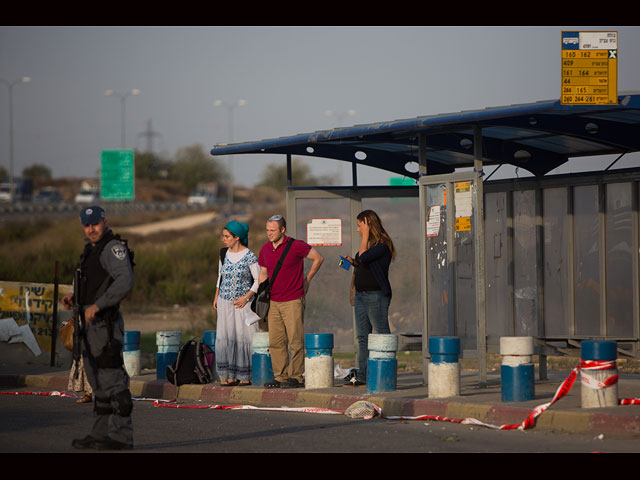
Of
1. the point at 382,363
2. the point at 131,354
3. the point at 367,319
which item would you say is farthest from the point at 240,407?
the point at 131,354

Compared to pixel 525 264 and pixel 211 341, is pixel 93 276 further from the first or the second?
pixel 525 264

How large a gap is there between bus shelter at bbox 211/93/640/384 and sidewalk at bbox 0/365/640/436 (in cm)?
64

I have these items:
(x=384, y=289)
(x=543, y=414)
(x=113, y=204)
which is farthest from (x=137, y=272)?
(x=113, y=204)

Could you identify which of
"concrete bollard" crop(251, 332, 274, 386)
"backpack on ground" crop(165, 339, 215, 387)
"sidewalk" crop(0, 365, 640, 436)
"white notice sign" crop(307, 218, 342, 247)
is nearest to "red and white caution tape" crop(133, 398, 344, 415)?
"sidewalk" crop(0, 365, 640, 436)

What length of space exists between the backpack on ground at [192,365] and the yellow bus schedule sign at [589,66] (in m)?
5.37

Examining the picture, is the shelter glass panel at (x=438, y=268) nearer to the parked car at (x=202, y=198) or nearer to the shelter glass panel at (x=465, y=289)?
the shelter glass panel at (x=465, y=289)

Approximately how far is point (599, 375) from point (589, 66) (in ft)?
10.8

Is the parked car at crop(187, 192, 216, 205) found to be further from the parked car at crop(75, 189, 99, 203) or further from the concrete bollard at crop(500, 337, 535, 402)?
the concrete bollard at crop(500, 337, 535, 402)

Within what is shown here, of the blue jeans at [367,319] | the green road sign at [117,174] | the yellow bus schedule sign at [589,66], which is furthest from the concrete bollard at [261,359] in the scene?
the green road sign at [117,174]

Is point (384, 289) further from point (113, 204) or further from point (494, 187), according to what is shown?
point (113, 204)

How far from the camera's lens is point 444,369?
10812mm

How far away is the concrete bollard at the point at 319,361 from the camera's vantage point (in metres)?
12.1
